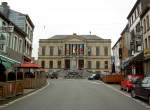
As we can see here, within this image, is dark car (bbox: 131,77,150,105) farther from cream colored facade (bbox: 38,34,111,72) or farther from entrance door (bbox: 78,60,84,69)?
cream colored facade (bbox: 38,34,111,72)

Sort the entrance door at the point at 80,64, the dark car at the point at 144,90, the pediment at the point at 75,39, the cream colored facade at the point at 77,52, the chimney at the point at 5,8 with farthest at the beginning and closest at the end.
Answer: the pediment at the point at 75,39
the cream colored facade at the point at 77,52
the entrance door at the point at 80,64
the chimney at the point at 5,8
the dark car at the point at 144,90

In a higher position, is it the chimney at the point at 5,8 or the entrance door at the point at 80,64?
the chimney at the point at 5,8

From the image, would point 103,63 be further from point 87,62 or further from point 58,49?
Answer: point 58,49

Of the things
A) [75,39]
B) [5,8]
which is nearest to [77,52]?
[75,39]

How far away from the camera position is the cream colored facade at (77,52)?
98.9m

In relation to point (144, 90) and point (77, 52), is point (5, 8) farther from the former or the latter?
point (77, 52)

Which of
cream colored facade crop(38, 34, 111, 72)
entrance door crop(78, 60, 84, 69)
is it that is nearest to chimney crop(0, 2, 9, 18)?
cream colored facade crop(38, 34, 111, 72)

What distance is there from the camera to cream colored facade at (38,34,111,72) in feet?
324

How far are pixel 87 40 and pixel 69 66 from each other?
35.2ft

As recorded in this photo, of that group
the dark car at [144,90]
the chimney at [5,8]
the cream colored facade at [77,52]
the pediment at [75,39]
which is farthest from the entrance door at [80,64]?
the dark car at [144,90]

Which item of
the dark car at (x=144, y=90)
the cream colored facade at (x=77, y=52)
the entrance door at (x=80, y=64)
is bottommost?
the dark car at (x=144, y=90)

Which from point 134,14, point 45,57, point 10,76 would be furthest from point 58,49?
point 10,76

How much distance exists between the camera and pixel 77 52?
9838 centimetres

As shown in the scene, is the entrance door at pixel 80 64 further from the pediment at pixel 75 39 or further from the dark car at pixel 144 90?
the dark car at pixel 144 90
